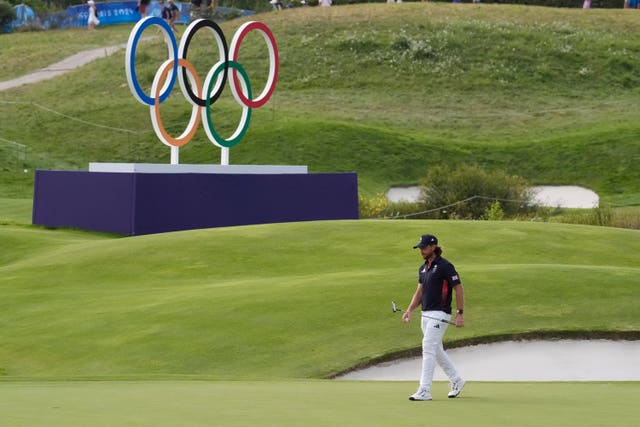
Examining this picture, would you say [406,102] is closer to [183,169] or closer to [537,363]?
[183,169]

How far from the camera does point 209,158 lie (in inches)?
2355

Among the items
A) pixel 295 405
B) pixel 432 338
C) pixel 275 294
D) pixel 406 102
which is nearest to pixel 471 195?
pixel 406 102

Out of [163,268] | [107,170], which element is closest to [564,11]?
[107,170]

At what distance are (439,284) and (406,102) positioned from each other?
59.5 metres

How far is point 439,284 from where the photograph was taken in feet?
45.2

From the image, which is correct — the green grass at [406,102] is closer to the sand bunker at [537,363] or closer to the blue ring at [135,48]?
the blue ring at [135,48]

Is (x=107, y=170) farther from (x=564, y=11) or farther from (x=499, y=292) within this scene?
(x=564, y=11)

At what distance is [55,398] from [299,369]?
5.94 m

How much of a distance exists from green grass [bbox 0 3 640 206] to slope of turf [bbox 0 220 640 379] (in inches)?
941

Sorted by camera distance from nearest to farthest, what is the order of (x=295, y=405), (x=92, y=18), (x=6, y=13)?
(x=295, y=405), (x=92, y=18), (x=6, y=13)

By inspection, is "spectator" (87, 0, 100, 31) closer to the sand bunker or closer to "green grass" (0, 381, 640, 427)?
the sand bunker

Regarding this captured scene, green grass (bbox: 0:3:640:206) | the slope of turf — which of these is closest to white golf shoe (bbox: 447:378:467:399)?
the slope of turf

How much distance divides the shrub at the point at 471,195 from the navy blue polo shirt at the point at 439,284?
32.8 m

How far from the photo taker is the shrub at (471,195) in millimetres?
47125
